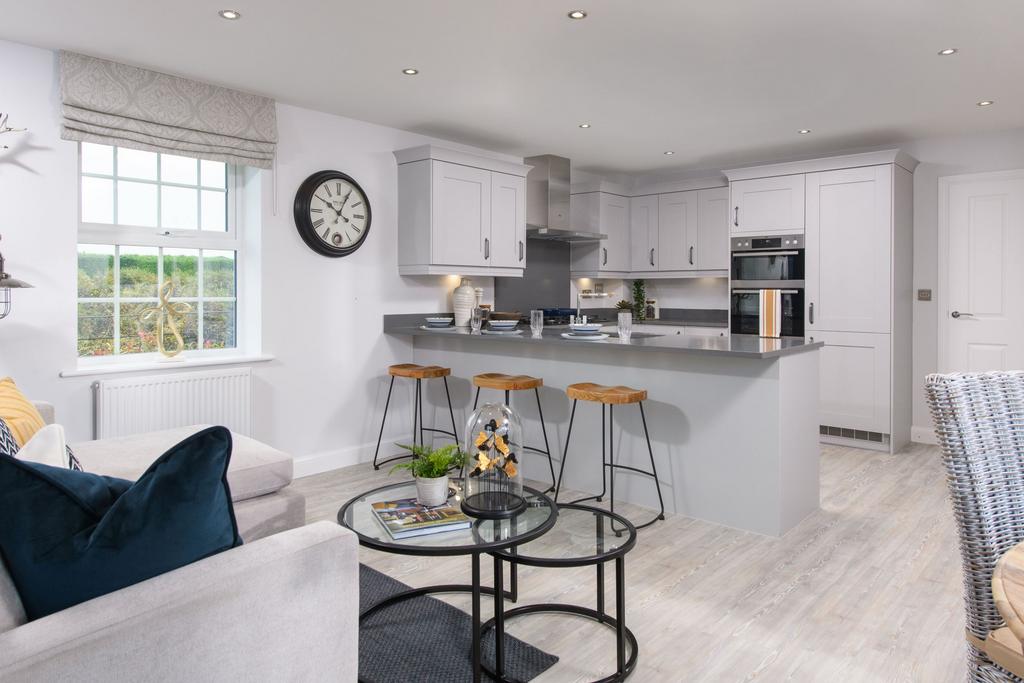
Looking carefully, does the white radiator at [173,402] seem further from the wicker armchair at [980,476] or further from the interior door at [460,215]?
the wicker armchair at [980,476]

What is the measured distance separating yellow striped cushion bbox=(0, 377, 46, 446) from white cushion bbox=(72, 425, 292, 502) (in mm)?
260

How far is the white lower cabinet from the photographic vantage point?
5.10m

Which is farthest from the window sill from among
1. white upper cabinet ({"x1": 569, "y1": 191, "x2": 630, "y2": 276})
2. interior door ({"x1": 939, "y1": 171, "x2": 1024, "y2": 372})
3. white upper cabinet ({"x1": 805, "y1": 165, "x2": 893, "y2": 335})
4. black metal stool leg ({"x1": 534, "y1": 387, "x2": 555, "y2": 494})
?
interior door ({"x1": 939, "y1": 171, "x2": 1024, "y2": 372})

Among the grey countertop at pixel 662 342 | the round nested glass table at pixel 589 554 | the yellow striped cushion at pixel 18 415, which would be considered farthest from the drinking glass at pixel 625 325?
the yellow striped cushion at pixel 18 415

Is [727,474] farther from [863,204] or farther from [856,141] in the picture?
[856,141]

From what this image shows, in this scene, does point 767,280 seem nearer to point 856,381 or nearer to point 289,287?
point 856,381

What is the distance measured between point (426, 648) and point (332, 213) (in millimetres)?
3086

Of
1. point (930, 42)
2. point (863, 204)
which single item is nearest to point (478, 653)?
point (930, 42)

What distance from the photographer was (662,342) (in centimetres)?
374

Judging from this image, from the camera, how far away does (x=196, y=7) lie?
284 centimetres

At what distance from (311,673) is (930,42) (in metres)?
3.74

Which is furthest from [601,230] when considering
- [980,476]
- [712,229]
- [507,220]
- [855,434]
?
[980,476]

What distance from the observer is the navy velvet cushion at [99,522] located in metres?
1.14

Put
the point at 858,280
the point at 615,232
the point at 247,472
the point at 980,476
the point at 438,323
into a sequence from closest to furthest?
1. the point at 980,476
2. the point at 247,472
3. the point at 438,323
4. the point at 858,280
5. the point at 615,232
